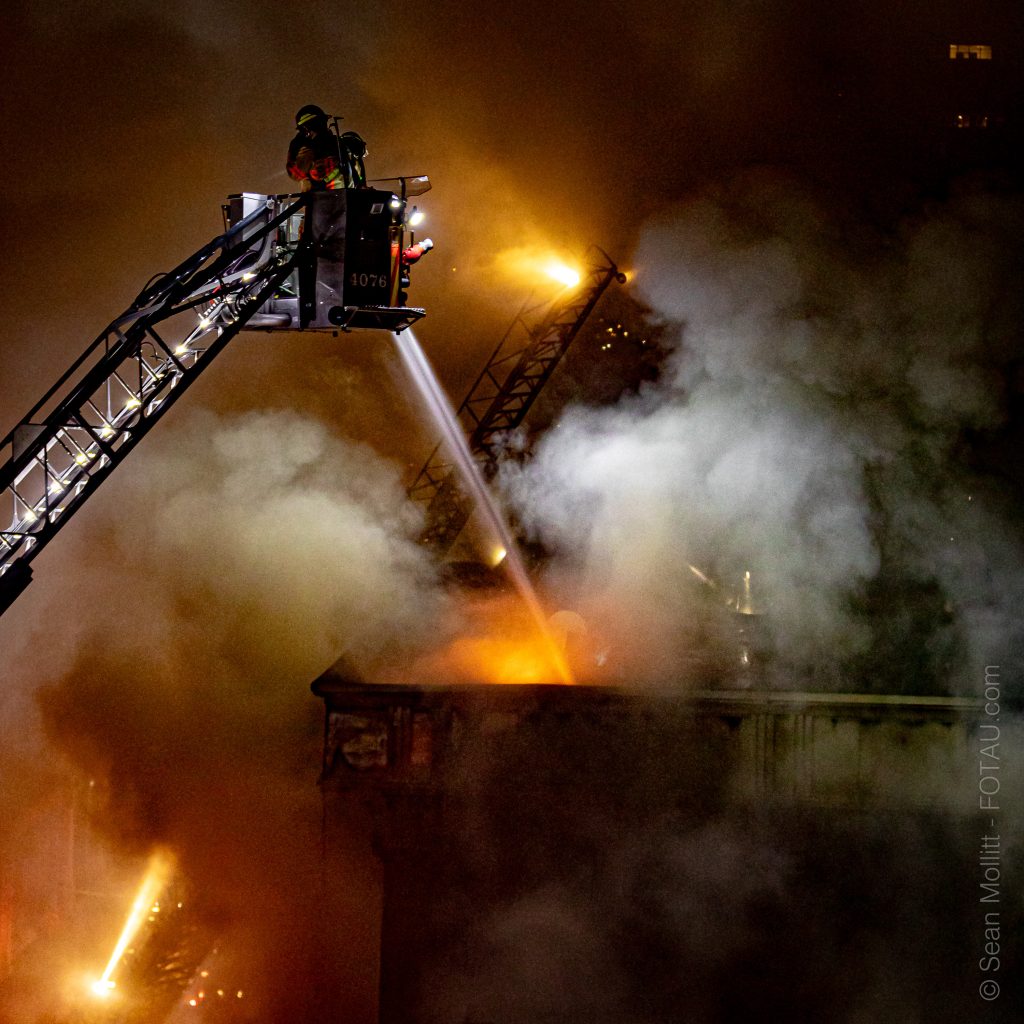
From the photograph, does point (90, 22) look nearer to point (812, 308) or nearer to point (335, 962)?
point (812, 308)

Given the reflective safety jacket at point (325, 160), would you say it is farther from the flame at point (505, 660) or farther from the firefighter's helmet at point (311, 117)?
the flame at point (505, 660)

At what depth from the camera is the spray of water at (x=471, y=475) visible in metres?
9.21

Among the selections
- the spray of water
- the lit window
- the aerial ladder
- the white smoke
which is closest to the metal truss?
the aerial ladder

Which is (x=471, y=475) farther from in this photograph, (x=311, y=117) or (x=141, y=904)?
(x=141, y=904)

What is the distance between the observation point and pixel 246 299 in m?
6.26

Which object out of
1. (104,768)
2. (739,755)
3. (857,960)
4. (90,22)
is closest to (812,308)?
(739,755)

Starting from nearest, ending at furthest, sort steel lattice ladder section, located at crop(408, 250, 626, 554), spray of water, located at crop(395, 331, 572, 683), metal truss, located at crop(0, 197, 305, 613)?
metal truss, located at crop(0, 197, 305, 613), spray of water, located at crop(395, 331, 572, 683), steel lattice ladder section, located at crop(408, 250, 626, 554)

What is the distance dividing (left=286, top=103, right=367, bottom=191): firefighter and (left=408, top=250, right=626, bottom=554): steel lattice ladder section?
3759 millimetres

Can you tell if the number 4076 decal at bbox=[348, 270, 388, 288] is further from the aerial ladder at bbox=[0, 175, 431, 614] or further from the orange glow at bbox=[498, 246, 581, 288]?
the orange glow at bbox=[498, 246, 581, 288]

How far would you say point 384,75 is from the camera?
9.16 m

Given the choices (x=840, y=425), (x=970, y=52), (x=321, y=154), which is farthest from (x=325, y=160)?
(x=970, y=52)

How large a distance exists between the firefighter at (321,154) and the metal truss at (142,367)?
20 cm

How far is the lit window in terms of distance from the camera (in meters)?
9.42

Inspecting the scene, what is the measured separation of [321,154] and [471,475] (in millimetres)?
4081
